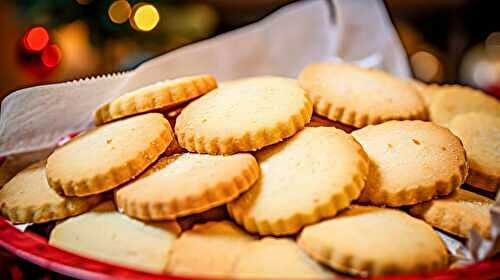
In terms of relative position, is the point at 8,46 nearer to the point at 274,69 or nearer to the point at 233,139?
the point at 274,69

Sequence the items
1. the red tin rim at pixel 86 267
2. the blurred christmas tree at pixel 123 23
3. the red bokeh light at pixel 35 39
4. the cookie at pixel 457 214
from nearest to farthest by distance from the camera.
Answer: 1. the red tin rim at pixel 86 267
2. the cookie at pixel 457 214
3. the blurred christmas tree at pixel 123 23
4. the red bokeh light at pixel 35 39

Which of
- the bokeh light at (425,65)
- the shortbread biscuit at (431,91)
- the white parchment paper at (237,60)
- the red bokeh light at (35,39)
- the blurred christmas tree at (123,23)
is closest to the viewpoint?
the white parchment paper at (237,60)

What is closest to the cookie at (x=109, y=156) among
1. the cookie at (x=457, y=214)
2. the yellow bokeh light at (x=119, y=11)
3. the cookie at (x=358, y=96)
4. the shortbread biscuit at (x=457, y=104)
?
the cookie at (x=358, y=96)

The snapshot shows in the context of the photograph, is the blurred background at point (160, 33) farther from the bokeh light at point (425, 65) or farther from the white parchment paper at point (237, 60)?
the white parchment paper at point (237, 60)

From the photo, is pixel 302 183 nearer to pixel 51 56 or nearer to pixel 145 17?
pixel 145 17

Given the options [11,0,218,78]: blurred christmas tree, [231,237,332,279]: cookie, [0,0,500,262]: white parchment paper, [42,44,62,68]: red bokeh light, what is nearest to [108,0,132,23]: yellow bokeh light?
[11,0,218,78]: blurred christmas tree

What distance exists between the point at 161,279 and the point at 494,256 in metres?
0.35

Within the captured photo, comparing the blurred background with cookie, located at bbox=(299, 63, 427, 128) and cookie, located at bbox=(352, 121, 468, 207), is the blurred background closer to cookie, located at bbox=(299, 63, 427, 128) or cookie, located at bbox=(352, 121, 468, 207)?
cookie, located at bbox=(299, 63, 427, 128)

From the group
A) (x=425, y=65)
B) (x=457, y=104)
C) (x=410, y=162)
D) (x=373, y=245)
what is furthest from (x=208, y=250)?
(x=425, y=65)

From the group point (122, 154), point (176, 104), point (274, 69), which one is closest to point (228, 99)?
point (176, 104)

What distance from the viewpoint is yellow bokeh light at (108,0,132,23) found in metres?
1.68

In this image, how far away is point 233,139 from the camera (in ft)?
2.52

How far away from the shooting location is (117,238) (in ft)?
2.31

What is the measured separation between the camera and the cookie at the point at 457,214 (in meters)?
0.70
